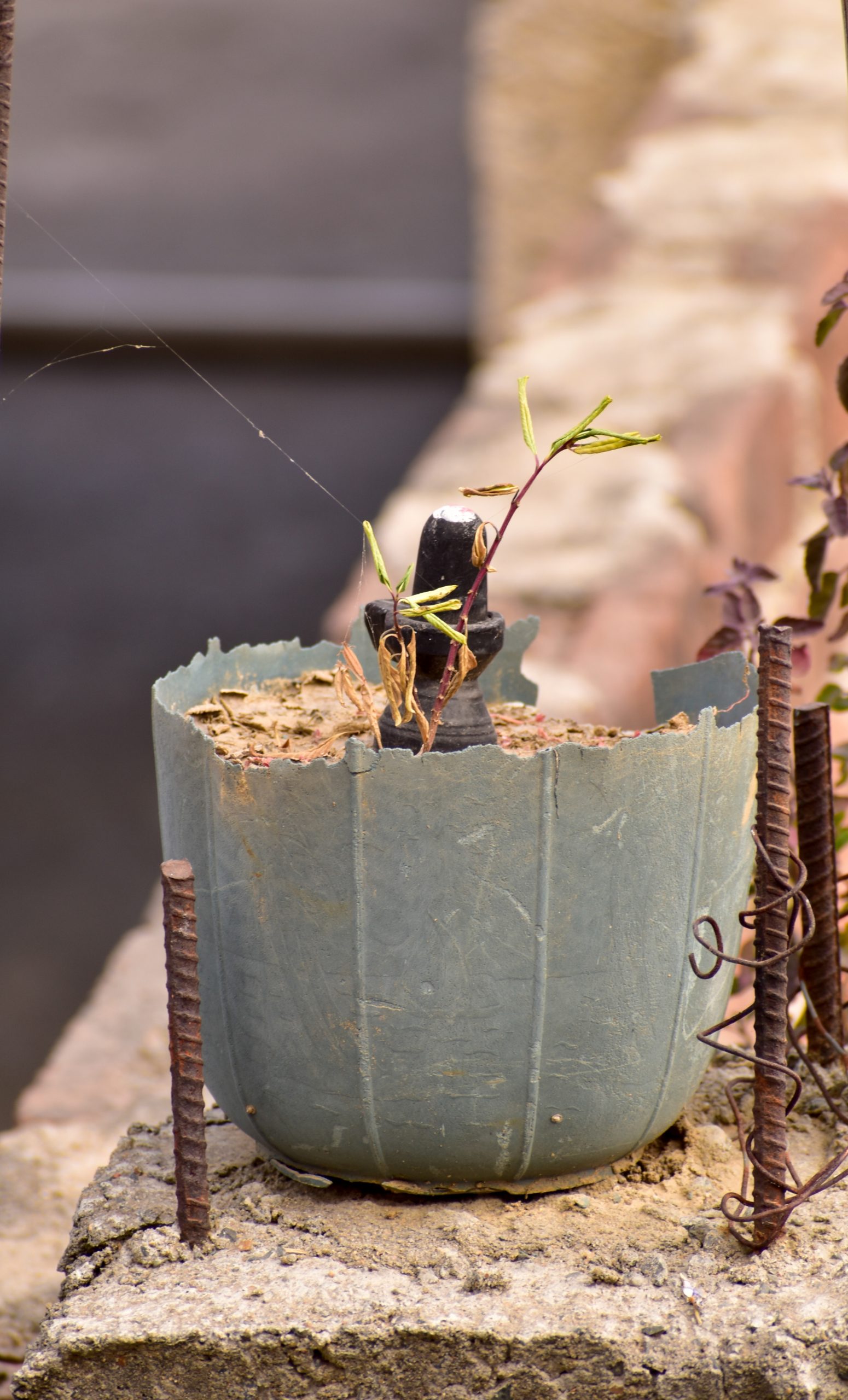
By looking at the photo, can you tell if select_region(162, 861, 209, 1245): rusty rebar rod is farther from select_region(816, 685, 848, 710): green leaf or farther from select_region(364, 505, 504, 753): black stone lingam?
select_region(816, 685, 848, 710): green leaf

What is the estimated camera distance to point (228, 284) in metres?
6.01

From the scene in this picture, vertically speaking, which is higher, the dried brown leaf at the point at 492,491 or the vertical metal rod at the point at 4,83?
the vertical metal rod at the point at 4,83

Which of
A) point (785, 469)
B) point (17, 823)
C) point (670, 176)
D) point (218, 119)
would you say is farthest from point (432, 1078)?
point (218, 119)

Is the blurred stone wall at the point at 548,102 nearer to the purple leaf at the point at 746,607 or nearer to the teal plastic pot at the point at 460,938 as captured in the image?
the purple leaf at the point at 746,607

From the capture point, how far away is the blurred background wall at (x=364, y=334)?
222 cm

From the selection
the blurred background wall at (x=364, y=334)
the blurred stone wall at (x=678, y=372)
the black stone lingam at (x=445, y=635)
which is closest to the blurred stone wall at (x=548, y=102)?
the blurred background wall at (x=364, y=334)

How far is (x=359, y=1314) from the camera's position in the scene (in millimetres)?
842

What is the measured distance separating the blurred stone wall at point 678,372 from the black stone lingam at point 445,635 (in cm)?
59

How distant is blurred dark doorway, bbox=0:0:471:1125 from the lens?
5.62 metres

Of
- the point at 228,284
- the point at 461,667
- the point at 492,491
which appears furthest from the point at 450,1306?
the point at 228,284

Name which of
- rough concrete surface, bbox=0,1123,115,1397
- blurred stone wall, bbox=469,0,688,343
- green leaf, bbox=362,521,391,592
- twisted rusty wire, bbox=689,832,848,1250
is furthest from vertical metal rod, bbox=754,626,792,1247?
blurred stone wall, bbox=469,0,688,343

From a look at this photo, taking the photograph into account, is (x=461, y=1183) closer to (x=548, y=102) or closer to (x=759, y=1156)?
(x=759, y=1156)

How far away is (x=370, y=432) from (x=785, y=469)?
3863mm

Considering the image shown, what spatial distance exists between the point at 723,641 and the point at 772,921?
39cm
